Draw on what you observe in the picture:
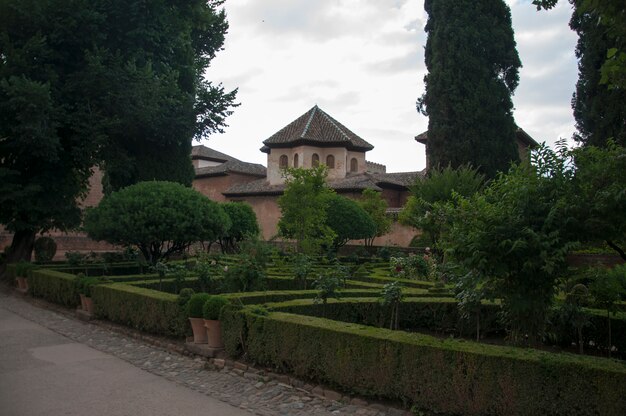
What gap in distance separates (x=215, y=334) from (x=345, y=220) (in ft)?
57.9

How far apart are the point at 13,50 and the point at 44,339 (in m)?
10.5

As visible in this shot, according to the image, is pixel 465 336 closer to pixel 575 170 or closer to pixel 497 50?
pixel 575 170

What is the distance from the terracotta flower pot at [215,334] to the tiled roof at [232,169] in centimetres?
3613

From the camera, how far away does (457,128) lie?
26172mm

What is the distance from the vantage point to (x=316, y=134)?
40.3 meters

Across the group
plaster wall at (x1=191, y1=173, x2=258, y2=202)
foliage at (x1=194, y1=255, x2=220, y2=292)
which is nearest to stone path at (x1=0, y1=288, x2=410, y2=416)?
foliage at (x1=194, y1=255, x2=220, y2=292)

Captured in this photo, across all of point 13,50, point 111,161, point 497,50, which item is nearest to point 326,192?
point 111,161

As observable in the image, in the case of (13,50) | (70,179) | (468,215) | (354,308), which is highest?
(13,50)

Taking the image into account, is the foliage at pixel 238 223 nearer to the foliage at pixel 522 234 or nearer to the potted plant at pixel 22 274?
the potted plant at pixel 22 274

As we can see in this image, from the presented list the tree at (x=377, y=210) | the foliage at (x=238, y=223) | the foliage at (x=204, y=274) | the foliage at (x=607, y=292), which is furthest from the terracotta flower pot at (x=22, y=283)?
the tree at (x=377, y=210)

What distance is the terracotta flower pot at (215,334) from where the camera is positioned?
25.8 feet

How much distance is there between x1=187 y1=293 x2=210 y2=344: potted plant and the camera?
26.7 feet

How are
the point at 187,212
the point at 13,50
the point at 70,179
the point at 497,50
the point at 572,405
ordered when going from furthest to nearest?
the point at 497,50, the point at 70,179, the point at 13,50, the point at 187,212, the point at 572,405

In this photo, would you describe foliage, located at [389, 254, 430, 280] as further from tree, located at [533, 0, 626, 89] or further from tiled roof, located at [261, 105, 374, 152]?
tiled roof, located at [261, 105, 374, 152]
